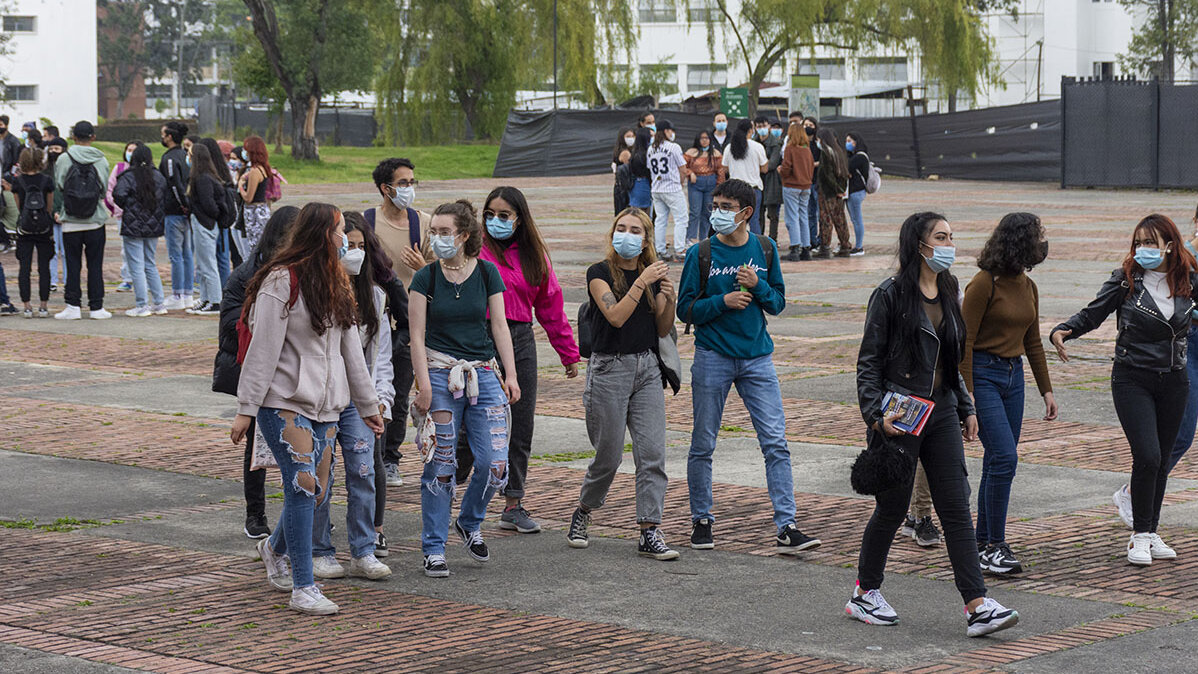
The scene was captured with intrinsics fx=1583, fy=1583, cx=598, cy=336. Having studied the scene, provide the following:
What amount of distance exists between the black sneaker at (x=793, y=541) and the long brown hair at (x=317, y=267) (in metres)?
2.34

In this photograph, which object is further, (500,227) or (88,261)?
(88,261)

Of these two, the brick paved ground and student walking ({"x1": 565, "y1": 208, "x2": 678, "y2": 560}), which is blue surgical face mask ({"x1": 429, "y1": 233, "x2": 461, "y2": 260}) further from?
the brick paved ground

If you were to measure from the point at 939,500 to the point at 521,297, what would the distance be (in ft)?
7.85

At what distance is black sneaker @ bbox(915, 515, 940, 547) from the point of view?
7.45m

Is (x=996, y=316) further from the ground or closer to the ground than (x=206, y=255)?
closer to the ground

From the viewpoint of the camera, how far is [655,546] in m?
7.21

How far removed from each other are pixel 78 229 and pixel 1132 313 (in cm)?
1143

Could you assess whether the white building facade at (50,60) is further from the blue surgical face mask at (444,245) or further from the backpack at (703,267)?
the blue surgical face mask at (444,245)

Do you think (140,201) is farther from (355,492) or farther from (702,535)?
(702,535)

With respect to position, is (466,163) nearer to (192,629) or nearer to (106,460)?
(106,460)

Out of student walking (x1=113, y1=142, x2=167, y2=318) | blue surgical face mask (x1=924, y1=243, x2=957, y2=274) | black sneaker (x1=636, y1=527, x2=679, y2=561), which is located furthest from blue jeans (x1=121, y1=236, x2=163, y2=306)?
blue surgical face mask (x1=924, y1=243, x2=957, y2=274)

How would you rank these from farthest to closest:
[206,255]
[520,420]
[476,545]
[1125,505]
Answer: [206,255]
[520,420]
[1125,505]
[476,545]

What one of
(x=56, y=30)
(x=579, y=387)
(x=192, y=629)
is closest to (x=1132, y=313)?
(x=192, y=629)

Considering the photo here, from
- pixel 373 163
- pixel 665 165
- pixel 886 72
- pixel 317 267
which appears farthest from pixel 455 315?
pixel 886 72
